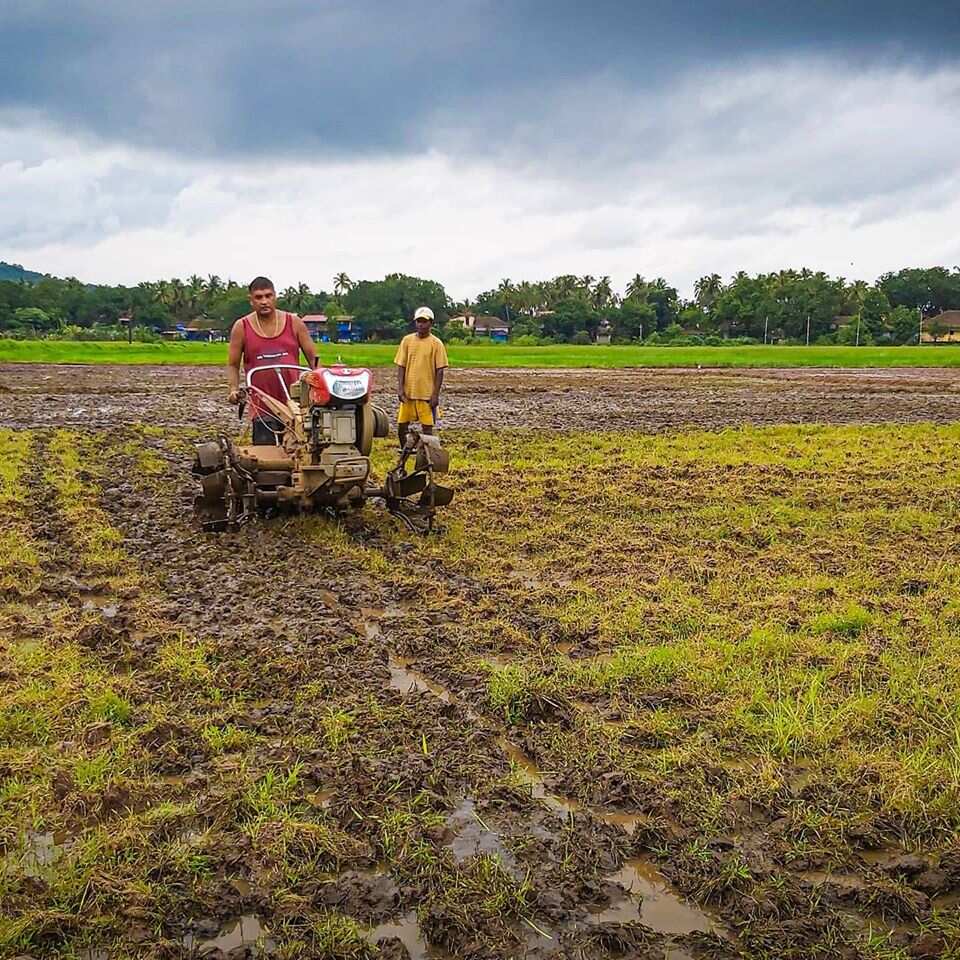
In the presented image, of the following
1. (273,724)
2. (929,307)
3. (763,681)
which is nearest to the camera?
(273,724)

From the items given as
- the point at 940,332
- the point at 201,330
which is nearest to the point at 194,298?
the point at 201,330

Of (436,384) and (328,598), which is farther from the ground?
(436,384)

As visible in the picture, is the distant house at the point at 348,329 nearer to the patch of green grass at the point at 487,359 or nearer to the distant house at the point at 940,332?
the patch of green grass at the point at 487,359

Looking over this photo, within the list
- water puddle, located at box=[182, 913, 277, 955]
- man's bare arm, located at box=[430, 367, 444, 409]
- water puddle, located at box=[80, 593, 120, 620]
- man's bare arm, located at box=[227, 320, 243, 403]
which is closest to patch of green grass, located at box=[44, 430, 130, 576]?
water puddle, located at box=[80, 593, 120, 620]

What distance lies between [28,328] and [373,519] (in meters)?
85.4

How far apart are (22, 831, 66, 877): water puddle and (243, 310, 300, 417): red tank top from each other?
16.8 ft

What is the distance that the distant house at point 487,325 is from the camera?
344 feet

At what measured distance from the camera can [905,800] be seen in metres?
3.59

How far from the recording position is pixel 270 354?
809cm

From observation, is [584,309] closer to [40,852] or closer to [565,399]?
[565,399]

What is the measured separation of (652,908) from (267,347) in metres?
6.16

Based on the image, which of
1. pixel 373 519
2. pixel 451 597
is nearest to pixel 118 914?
pixel 451 597

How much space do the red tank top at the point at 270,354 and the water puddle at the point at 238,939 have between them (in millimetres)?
5687

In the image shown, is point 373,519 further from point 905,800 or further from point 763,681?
point 905,800
